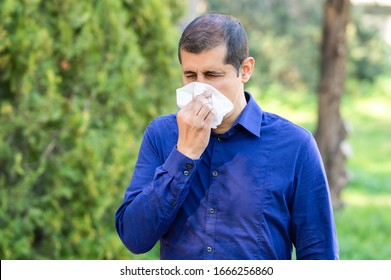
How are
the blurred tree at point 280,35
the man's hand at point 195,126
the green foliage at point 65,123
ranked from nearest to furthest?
the man's hand at point 195,126
the green foliage at point 65,123
the blurred tree at point 280,35

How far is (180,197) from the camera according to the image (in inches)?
99.4

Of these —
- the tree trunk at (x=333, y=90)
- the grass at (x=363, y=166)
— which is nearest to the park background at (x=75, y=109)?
the grass at (x=363, y=166)

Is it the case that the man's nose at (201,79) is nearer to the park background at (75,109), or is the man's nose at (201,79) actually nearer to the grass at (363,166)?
the park background at (75,109)

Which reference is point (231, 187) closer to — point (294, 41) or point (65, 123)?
point (65, 123)

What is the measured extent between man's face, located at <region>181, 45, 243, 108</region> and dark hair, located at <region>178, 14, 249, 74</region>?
0.02m

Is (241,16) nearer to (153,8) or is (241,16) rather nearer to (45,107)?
(153,8)

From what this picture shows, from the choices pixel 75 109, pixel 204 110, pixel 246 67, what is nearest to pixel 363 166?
pixel 75 109

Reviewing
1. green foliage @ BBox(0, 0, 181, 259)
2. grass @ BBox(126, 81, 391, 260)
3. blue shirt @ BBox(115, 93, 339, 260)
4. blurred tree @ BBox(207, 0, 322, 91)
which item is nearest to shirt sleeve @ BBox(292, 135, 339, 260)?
blue shirt @ BBox(115, 93, 339, 260)

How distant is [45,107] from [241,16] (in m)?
9.98

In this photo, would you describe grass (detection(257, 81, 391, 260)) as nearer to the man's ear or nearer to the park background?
the park background

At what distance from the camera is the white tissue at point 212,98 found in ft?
8.42

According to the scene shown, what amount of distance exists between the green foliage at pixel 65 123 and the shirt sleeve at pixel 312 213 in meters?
2.71
